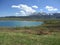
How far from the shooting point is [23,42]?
1418cm

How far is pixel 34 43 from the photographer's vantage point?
1383cm

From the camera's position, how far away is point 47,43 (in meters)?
14.0

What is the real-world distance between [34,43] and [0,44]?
9.90 feet

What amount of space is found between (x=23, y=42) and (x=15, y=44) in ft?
3.13

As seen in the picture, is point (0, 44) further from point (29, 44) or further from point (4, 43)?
point (29, 44)

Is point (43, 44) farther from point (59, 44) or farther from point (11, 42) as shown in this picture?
point (11, 42)

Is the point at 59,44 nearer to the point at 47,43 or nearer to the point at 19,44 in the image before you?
the point at 47,43

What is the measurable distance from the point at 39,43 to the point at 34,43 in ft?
1.52

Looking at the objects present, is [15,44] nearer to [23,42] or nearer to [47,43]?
[23,42]

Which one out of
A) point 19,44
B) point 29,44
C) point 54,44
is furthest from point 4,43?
point 54,44

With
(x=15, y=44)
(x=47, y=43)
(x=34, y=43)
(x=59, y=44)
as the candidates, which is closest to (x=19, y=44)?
(x=15, y=44)

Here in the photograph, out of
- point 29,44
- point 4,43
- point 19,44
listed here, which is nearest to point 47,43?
point 29,44

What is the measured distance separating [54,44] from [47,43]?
25.5 inches

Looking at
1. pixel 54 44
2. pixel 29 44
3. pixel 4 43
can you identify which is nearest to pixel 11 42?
pixel 4 43
